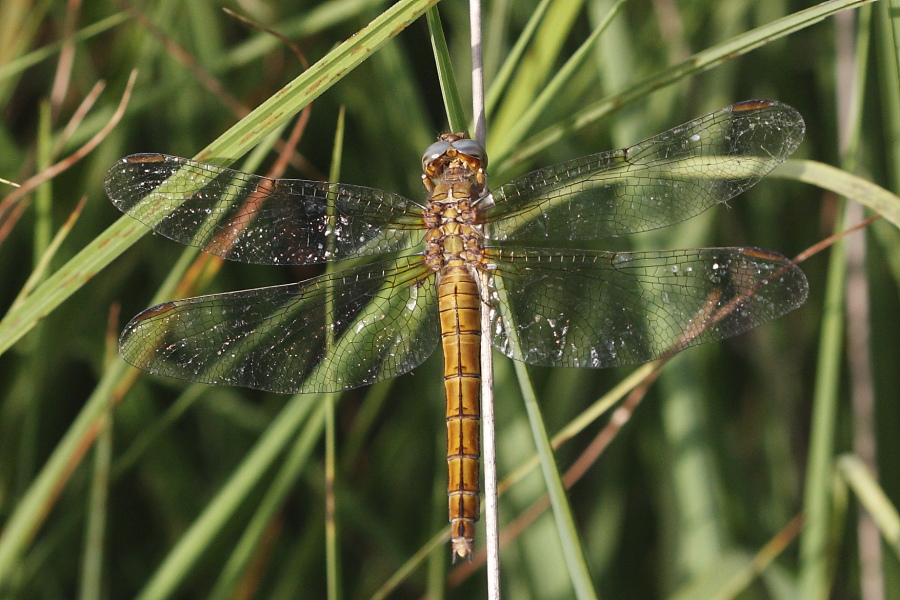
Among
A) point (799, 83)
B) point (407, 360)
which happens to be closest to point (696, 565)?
point (407, 360)

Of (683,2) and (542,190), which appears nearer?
(542,190)

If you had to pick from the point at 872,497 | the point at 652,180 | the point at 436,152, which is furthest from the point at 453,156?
the point at 872,497

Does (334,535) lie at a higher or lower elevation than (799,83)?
lower

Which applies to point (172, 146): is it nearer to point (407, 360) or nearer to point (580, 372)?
point (407, 360)

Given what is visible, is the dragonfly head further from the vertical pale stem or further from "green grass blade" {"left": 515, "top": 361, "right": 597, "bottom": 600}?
"green grass blade" {"left": 515, "top": 361, "right": 597, "bottom": 600}

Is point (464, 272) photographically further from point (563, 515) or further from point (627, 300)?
point (563, 515)

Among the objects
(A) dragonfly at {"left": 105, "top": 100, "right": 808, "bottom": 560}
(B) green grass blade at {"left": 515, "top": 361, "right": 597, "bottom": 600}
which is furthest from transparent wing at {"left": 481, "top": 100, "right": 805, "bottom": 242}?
(B) green grass blade at {"left": 515, "top": 361, "right": 597, "bottom": 600}

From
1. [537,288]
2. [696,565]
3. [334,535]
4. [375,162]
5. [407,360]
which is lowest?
[696,565]
